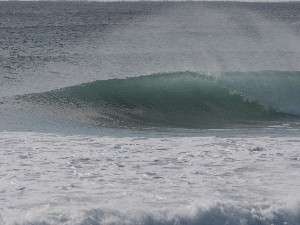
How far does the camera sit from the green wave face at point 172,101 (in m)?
19.1

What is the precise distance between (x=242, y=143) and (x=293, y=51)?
3055cm

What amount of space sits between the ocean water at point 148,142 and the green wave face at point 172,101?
5 cm

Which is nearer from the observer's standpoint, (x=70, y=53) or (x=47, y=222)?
(x=47, y=222)

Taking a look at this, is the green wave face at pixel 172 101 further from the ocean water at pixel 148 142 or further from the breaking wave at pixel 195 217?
the breaking wave at pixel 195 217

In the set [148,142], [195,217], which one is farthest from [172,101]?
[195,217]

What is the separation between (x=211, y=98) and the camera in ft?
75.0

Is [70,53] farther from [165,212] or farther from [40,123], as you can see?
[165,212]

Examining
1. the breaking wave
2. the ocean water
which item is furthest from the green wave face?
the breaking wave

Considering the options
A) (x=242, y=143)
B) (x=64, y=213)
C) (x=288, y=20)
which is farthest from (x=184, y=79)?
(x=288, y=20)

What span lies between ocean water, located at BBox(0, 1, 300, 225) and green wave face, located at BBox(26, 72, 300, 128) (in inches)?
2.0

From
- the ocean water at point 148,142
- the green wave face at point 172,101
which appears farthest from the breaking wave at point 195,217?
the green wave face at point 172,101

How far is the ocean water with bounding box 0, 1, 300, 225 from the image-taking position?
29.0 ft

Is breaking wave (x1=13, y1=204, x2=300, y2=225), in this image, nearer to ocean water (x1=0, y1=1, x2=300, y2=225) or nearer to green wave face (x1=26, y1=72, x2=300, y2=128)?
ocean water (x1=0, y1=1, x2=300, y2=225)

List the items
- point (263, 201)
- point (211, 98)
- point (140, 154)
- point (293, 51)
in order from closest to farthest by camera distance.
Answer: point (263, 201) → point (140, 154) → point (211, 98) → point (293, 51)
